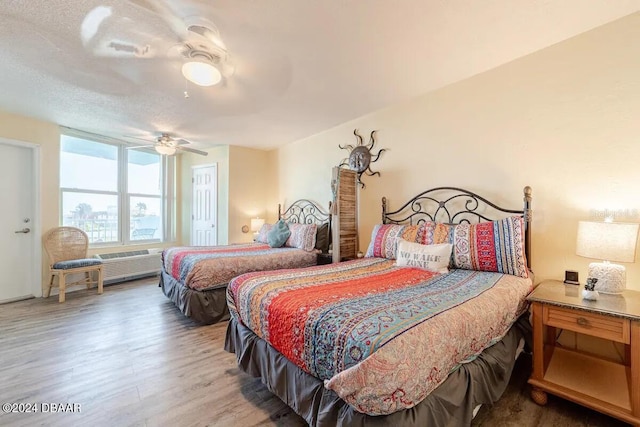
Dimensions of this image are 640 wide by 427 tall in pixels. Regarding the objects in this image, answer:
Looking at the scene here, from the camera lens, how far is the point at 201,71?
6.20ft

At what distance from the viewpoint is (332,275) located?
76.9 inches

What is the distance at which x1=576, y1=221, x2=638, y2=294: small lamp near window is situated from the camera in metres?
1.51

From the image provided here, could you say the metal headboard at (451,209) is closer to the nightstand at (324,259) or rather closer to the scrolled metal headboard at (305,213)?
the nightstand at (324,259)

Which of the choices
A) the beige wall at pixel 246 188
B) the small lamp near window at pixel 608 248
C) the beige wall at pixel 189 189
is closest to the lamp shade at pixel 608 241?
the small lamp near window at pixel 608 248

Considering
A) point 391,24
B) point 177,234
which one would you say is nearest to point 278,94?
point 391,24

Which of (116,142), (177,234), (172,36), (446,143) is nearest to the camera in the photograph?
(172,36)

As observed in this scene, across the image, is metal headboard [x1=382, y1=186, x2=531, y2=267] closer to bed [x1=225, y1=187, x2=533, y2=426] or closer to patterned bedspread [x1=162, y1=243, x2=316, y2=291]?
bed [x1=225, y1=187, x2=533, y2=426]

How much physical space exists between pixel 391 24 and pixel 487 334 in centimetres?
197

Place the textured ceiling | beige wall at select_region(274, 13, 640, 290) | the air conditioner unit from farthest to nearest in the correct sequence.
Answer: the air conditioner unit, beige wall at select_region(274, 13, 640, 290), the textured ceiling

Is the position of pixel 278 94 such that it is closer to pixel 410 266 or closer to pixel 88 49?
pixel 88 49

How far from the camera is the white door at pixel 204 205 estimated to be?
502 centimetres

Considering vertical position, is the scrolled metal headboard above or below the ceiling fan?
below

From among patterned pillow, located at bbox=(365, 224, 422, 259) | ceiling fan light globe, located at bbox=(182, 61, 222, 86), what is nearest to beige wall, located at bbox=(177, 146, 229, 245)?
ceiling fan light globe, located at bbox=(182, 61, 222, 86)

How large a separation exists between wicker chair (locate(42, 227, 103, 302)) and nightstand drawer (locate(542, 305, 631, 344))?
16.6 feet
